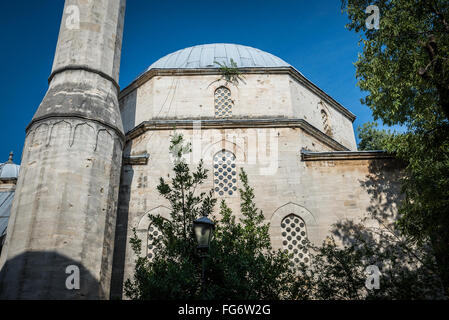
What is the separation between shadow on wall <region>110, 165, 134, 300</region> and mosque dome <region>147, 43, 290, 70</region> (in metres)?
5.25

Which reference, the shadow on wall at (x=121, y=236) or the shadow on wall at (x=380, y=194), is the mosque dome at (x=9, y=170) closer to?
the shadow on wall at (x=121, y=236)

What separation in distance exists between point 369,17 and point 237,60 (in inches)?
209

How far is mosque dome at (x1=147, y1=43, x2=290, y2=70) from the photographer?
46.4ft

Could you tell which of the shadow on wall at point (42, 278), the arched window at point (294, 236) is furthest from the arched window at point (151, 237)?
the arched window at point (294, 236)

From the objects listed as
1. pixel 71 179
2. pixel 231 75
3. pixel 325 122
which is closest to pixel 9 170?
pixel 231 75

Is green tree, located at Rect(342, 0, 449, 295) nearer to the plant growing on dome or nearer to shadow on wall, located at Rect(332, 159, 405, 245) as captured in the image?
shadow on wall, located at Rect(332, 159, 405, 245)

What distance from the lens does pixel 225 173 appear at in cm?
1130

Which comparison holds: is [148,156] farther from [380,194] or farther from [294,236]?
[380,194]

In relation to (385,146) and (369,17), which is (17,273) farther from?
(369,17)

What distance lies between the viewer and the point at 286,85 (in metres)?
13.0

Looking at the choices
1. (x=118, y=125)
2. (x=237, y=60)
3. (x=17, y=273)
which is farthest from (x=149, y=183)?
(x=237, y=60)

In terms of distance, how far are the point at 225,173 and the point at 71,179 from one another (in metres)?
4.56

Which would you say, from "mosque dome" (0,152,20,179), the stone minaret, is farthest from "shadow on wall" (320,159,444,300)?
"mosque dome" (0,152,20,179)

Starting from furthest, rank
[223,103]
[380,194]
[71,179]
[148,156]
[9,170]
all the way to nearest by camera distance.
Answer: [9,170]
[223,103]
[148,156]
[380,194]
[71,179]
